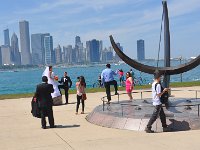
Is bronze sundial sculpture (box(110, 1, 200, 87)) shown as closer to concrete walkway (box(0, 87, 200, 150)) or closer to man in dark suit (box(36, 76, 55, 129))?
concrete walkway (box(0, 87, 200, 150))

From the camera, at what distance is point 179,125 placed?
8672 millimetres

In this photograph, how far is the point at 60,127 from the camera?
9.55m

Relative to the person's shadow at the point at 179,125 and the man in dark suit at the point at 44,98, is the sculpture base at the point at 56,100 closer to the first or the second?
the man in dark suit at the point at 44,98

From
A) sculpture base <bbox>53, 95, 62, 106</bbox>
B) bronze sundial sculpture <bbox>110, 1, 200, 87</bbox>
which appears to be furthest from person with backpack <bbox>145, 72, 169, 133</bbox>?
sculpture base <bbox>53, 95, 62, 106</bbox>

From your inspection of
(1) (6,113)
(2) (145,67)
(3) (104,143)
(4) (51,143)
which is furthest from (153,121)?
(1) (6,113)

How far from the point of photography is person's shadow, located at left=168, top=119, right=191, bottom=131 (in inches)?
339

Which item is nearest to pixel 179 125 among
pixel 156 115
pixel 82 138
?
pixel 156 115

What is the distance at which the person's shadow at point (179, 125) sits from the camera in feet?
28.3

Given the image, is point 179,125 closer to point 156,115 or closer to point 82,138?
point 156,115

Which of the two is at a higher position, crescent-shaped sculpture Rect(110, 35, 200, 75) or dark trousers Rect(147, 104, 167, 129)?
crescent-shaped sculpture Rect(110, 35, 200, 75)

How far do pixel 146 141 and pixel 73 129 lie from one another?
86.5 inches

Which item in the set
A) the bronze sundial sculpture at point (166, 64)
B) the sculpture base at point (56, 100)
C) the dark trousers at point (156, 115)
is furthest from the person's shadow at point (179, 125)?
the sculpture base at point (56, 100)

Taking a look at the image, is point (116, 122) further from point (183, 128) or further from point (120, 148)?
point (120, 148)

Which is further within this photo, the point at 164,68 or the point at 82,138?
the point at 164,68
